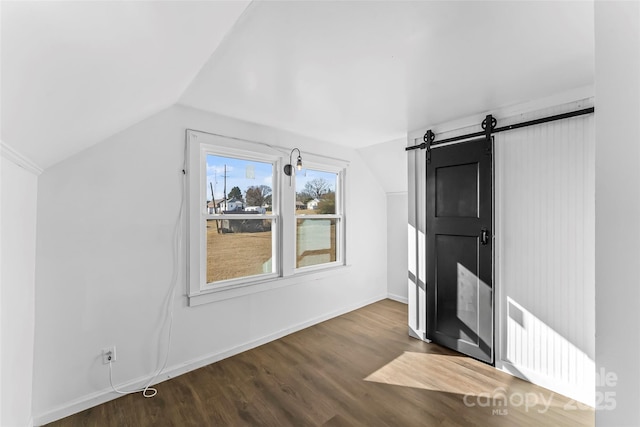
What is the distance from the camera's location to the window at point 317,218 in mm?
3398

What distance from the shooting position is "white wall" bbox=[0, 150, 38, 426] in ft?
4.24

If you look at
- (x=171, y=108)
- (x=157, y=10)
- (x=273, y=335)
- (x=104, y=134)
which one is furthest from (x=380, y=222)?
(x=157, y=10)

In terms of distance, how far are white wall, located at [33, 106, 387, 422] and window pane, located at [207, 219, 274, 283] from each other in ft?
1.00

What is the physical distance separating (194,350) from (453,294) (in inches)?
97.3

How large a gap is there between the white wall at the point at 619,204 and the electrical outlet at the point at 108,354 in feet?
8.60

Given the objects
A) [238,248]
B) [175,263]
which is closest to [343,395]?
[238,248]

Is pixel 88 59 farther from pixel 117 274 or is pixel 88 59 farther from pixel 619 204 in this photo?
pixel 117 274

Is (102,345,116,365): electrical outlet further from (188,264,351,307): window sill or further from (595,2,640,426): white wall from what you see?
(595,2,640,426): white wall

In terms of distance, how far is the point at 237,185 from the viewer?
281 cm

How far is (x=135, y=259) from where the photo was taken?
A: 2.14 m

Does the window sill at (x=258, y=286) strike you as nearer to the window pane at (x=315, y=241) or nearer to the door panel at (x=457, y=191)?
the window pane at (x=315, y=241)

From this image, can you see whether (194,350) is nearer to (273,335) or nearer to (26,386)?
(273,335)

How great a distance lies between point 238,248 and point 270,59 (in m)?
1.81

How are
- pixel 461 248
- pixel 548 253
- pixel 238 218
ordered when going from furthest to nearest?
pixel 238 218 → pixel 461 248 → pixel 548 253
